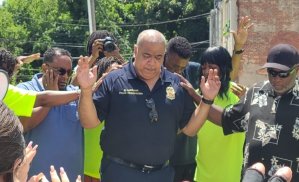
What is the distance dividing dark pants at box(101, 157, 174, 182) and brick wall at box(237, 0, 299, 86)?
12325 millimetres

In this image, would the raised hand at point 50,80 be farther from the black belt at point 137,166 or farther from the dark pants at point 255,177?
the dark pants at point 255,177

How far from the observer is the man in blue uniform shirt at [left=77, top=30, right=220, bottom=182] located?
3.85 metres

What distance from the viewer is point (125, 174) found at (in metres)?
3.90

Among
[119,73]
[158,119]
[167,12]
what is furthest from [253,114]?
[167,12]

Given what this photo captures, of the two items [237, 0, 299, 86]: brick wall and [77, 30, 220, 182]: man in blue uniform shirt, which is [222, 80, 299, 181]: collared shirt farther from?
[237, 0, 299, 86]: brick wall

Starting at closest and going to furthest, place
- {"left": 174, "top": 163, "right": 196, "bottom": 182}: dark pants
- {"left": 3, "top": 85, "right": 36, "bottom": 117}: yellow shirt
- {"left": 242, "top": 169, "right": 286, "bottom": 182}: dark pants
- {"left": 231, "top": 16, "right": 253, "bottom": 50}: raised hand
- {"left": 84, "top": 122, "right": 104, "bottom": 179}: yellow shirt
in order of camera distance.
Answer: {"left": 242, "top": 169, "right": 286, "bottom": 182}: dark pants → {"left": 3, "top": 85, "right": 36, "bottom": 117}: yellow shirt → {"left": 84, "top": 122, "right": 104, "bottom": 179}: yellow shirt → {"left": 174, "top": 163, "right": 196, "bottom": 182}: dark pants → {"left": 231, "top": 16, "right": 253, "bottom": 50}: raised hand

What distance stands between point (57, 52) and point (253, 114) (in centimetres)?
166

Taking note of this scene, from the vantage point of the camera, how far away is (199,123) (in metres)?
4.14

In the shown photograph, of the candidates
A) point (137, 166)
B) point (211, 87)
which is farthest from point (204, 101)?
point (137, 166)

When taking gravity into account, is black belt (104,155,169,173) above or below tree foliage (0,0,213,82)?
below

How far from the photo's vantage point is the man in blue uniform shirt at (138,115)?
3852mm

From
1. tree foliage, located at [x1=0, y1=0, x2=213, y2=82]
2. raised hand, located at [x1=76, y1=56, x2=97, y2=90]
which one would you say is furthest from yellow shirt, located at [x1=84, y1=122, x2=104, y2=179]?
tree foliage, located at [x1=0, y1=0, x2=213, y2=82]

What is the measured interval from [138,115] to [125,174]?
0.43 m

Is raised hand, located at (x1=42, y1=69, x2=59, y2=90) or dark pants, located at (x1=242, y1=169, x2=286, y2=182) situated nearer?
dark pants, located at (x1=242, y1=169, x2=286, y2=182)
